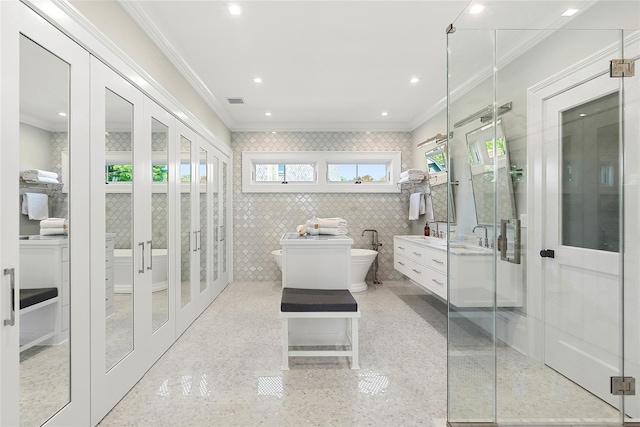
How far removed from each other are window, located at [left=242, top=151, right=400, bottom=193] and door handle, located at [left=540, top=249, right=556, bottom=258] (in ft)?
12.2

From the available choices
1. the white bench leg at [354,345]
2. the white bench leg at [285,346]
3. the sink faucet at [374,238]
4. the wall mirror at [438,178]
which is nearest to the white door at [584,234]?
the white bench leg at [354,345]

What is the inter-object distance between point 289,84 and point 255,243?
2.79 meters

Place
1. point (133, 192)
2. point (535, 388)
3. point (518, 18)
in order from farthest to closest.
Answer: point (518, 18) → point (133, 192) → point (535, 388)

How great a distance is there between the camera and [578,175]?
5.92 feet

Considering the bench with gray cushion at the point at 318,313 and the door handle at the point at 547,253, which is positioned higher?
the door handle at the point at 547,253

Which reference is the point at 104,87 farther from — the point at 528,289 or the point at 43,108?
the point at 528,289

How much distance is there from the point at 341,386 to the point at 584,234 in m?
1.79

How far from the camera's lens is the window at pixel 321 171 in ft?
18.4

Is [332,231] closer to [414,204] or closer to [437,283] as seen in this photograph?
[437,283]

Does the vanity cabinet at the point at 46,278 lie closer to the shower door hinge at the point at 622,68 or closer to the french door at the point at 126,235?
the french door at the point at 126,235

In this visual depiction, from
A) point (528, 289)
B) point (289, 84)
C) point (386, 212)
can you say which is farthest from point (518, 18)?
point (386, 212)

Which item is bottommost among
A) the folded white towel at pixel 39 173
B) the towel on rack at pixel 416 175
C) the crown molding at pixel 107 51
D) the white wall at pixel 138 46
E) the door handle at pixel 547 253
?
the door handle at pixel 547 253

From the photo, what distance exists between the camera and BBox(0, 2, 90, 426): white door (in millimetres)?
1274

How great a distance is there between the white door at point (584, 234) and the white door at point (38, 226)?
8.53 ft
